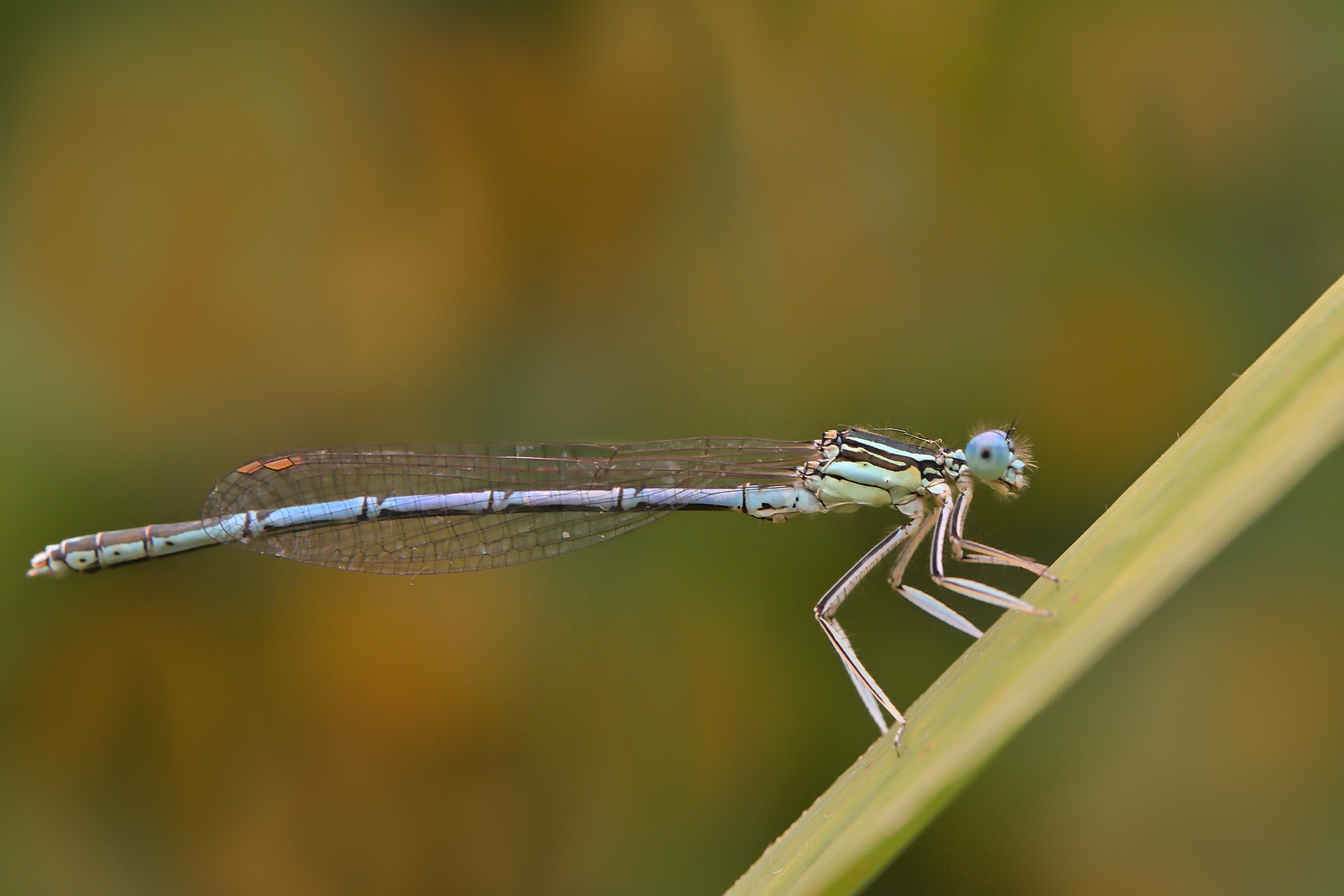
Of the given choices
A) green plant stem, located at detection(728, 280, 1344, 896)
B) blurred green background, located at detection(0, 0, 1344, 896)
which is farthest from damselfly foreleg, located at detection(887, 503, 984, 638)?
green plant stem, located at detection(728, 280, 1344, 896)

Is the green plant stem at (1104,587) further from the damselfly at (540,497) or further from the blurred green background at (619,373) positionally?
the blurred green background at (619,373)

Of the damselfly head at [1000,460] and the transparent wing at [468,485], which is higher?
the transparent wing at [468,485]

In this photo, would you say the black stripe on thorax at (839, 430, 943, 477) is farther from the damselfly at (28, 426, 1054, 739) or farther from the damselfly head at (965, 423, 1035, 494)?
the damselfly head at (965, 423, 1035, 494)

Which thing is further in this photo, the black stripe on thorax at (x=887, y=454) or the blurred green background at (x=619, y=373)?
the black stripe on thorax at (x=887, y=454)

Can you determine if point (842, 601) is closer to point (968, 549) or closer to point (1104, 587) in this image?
point (968, 549)

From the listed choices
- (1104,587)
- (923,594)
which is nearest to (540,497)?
(923,594)

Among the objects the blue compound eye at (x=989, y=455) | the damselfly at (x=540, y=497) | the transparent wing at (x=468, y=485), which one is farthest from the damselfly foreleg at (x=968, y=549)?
the transparent wing at (x=468, y=485)
